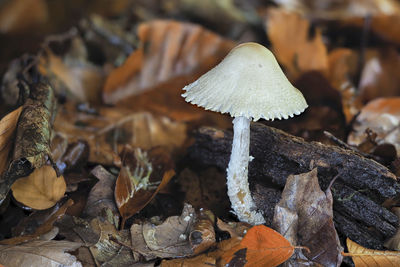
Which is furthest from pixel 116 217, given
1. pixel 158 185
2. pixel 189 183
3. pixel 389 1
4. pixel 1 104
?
pixel 389 1

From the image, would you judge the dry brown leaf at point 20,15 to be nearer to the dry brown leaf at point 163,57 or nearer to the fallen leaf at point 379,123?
the dry brown leaf at point 163,57

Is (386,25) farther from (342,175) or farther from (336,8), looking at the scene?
(342,175)

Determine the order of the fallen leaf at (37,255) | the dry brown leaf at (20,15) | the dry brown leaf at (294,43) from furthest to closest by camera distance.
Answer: the dry brown leaf at (20,15) → the dry brown leaf at (294,43) → the fallen leaf at (37,255)

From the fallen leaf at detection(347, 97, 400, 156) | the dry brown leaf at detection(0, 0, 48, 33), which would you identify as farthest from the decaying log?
the dry brown leaf at detection(0, 0, 48, 33)

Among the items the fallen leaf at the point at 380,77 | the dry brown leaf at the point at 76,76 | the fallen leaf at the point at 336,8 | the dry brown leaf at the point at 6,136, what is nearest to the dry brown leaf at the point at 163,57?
the dry brown leaf at the point at 76,76

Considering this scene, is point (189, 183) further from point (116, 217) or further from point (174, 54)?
point (174, 54)
